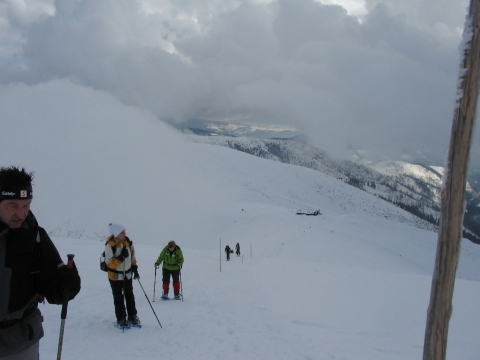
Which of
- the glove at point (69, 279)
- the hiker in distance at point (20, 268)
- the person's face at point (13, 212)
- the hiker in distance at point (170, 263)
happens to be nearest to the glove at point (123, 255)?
the hiker in distance at point (170, 263)

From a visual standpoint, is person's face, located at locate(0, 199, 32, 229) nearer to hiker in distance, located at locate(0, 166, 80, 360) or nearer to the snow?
hiker in distance, located at locate(0, 166, 80, 360)

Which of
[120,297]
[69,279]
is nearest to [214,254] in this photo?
[120,297]

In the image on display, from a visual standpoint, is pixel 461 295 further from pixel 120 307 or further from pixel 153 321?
pixel 120 307

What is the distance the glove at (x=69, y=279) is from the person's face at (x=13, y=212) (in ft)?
2.43

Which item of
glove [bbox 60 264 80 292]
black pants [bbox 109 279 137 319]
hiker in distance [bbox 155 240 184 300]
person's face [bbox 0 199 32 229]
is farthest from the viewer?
hiker in distance [bbox 155 240 184 300]

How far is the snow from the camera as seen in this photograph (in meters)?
7.40

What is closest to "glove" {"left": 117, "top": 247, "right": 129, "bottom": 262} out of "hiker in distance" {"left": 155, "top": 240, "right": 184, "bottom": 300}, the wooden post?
"hiker in distance" {"left": 155, "top": 240, "right": 184, "bottom": 300}

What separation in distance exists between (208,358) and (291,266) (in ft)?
45.1

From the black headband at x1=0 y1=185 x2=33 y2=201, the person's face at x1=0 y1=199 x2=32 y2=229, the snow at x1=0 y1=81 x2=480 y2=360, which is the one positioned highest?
the black headband at x1=0 y1=185 x2=33 y2=201

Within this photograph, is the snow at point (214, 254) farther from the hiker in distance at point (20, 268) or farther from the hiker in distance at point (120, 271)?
the hiker in distance at point (20, 268)

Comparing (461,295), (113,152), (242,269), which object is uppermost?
(113,152)

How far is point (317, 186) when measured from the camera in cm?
9944

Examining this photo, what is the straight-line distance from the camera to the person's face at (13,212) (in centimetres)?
307

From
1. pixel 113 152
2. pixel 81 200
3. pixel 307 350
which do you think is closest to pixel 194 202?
pixel 81 200
